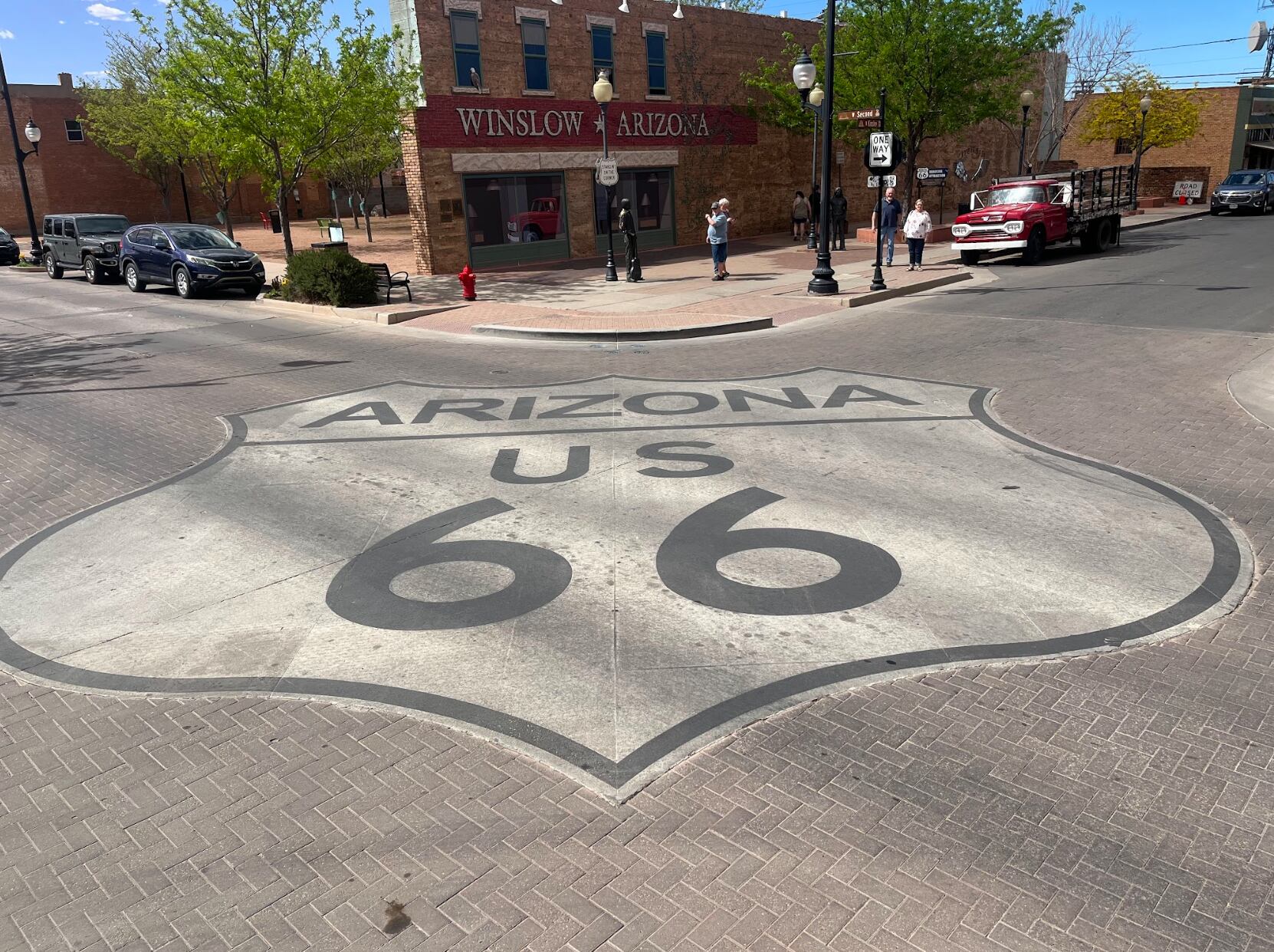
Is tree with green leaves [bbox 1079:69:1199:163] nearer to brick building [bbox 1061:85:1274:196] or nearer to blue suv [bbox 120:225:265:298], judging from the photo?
→ brick building [bbox 1061:85:1274:196]

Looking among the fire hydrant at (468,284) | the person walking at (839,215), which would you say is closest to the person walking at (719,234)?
the person walking at (839,215)

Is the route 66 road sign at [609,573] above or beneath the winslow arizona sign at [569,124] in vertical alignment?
beneath

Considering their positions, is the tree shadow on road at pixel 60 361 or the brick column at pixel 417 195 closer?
the tree shadow on road at pixel 60 361

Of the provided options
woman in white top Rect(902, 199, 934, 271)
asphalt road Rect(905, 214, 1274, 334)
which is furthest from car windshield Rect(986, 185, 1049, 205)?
woman in white top Rect(902, 199, 934, 271)

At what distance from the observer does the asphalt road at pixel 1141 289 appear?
15883mm

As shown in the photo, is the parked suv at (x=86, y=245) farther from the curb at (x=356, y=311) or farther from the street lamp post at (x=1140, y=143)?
the street lamp post at (x=1140, y=143)

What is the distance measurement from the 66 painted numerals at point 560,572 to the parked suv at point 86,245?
2427 cm

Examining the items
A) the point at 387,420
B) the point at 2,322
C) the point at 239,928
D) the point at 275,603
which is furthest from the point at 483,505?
the point at 2,322

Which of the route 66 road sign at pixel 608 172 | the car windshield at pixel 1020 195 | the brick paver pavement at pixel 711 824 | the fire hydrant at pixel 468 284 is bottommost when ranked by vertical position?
the brick paver pavement at pixel 711 824

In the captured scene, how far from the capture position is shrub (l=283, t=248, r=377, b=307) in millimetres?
19766

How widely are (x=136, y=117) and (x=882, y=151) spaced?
30519 millimetres

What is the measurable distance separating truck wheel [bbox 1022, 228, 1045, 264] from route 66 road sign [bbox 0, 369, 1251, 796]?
16.0m

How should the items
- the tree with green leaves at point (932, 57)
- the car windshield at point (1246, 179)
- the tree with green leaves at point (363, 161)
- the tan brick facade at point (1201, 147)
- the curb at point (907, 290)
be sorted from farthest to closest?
the tan brick facade at point (1201, 147), the car windshield at point (1246, 179), the tree with green leaves at point (363, 161), the tree with green leaves at point (932, 57), the curb at point (907, 290)

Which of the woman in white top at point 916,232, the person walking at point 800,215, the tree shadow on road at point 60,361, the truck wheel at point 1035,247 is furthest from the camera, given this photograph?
the person walking at point 800,215
